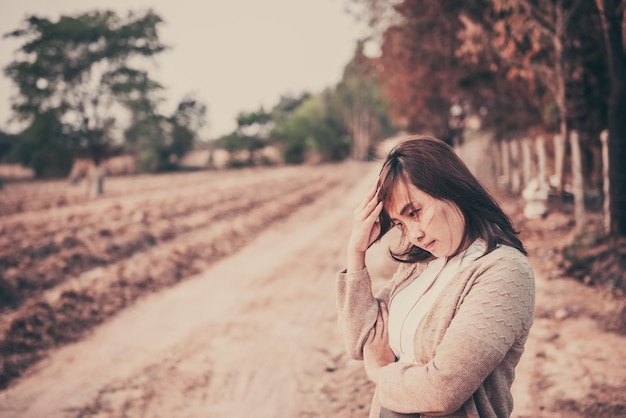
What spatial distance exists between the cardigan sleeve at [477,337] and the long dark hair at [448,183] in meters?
0.11

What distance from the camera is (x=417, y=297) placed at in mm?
1465

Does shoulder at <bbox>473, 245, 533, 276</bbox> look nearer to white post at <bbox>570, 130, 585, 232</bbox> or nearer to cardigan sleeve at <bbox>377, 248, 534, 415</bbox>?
cardigan sleeve at <bbox>377, 248, 534, 415</bbox>

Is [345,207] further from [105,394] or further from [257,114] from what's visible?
[257,114]

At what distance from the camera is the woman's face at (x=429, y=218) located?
4.57 feet

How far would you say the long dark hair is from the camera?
1.37 meters

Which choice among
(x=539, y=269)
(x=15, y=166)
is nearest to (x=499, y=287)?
(x=539, y=269)

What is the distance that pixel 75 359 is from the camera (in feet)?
15.2

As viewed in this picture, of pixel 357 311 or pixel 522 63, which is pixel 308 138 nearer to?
pixel 522 63

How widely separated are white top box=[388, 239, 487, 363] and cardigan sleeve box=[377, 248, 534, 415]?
103mm

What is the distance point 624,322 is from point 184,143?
Answer: 46030mm

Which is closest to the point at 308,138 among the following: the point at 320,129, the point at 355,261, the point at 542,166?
the point at 320,129

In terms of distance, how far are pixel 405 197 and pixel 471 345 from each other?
45cm

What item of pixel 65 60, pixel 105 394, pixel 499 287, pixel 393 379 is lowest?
pixel 105 394

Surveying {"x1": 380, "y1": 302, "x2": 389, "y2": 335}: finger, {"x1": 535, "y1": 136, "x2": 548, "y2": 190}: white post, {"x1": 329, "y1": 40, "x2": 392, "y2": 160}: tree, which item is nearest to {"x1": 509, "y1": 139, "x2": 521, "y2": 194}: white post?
{"x1": 535, "y1": 136, "x2": 548, "y2": 190}: white post
